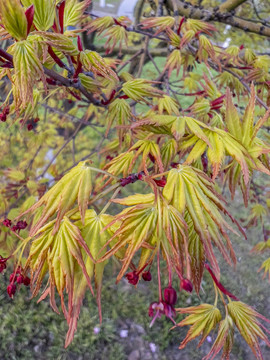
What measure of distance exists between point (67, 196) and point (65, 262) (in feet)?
0.41

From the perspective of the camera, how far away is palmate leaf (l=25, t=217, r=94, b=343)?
540 millimetres

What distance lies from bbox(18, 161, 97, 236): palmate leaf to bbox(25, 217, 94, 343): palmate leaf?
27 mm

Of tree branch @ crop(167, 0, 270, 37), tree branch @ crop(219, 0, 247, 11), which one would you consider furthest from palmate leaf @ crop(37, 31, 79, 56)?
tree branch @ crop(219, 0, 247, 11)

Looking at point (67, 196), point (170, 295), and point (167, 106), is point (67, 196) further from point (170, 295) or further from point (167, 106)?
point (167, 106)

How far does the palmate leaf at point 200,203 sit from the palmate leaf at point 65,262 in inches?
7.6

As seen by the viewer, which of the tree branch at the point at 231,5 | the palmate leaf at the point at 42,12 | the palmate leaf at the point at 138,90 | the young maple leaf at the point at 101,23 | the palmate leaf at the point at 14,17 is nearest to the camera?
the palmate leaf at the point at 14,17

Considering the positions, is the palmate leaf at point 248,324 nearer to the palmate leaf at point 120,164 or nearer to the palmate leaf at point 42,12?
the palmate leaf at point 120,164

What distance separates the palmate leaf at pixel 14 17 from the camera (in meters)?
0.50

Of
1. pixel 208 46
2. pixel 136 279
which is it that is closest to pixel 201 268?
pixel 136 279

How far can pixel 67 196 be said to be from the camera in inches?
23.6

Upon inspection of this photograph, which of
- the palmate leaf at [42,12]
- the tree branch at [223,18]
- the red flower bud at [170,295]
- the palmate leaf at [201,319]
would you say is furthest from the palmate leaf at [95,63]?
the tree branch at [223,18]

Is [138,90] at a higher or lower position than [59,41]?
lower

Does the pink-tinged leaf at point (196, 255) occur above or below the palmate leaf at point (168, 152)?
below

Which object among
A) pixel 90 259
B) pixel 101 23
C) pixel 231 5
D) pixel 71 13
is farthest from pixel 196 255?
pixel 231 5
